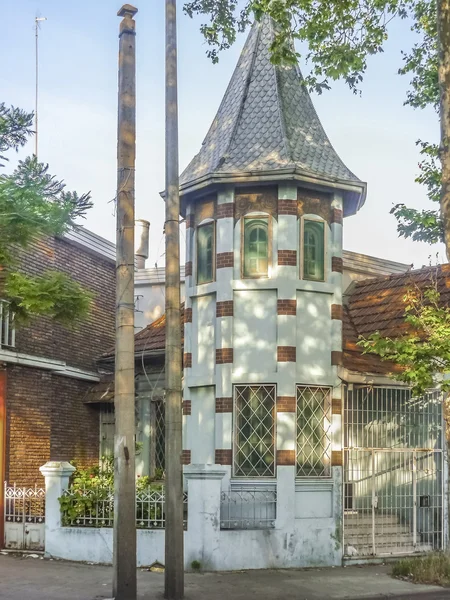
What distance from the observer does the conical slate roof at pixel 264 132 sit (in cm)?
1636

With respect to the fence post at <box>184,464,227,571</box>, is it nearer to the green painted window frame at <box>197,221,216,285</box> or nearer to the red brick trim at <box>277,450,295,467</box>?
the red brick trim at <box>277,450,295,467</box>

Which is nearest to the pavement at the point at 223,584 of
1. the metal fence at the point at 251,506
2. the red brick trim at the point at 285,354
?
the metal fence at the point at 251,506

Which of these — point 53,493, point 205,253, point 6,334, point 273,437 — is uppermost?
point 205,253

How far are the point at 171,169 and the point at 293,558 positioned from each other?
6.94 m

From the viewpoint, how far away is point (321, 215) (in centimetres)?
1675

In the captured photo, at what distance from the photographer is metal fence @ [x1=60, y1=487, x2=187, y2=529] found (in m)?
15.1

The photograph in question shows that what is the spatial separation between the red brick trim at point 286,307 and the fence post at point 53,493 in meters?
4.73

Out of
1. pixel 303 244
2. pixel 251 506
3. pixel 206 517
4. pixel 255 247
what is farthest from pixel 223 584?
pixel 303 244

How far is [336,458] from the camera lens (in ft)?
52.5

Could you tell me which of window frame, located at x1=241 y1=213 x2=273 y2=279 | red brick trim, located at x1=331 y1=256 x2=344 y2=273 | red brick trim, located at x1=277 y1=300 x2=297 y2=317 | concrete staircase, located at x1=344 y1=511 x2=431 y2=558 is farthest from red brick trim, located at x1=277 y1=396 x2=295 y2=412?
red brick trim, located at x1=331 y1=256 x2=344 y2=273

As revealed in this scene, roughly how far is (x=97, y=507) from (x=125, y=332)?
538 centimetres

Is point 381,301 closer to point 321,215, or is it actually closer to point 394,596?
point 321,215

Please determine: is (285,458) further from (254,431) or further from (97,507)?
(97,507)

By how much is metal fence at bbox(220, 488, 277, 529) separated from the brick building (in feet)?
14.5
